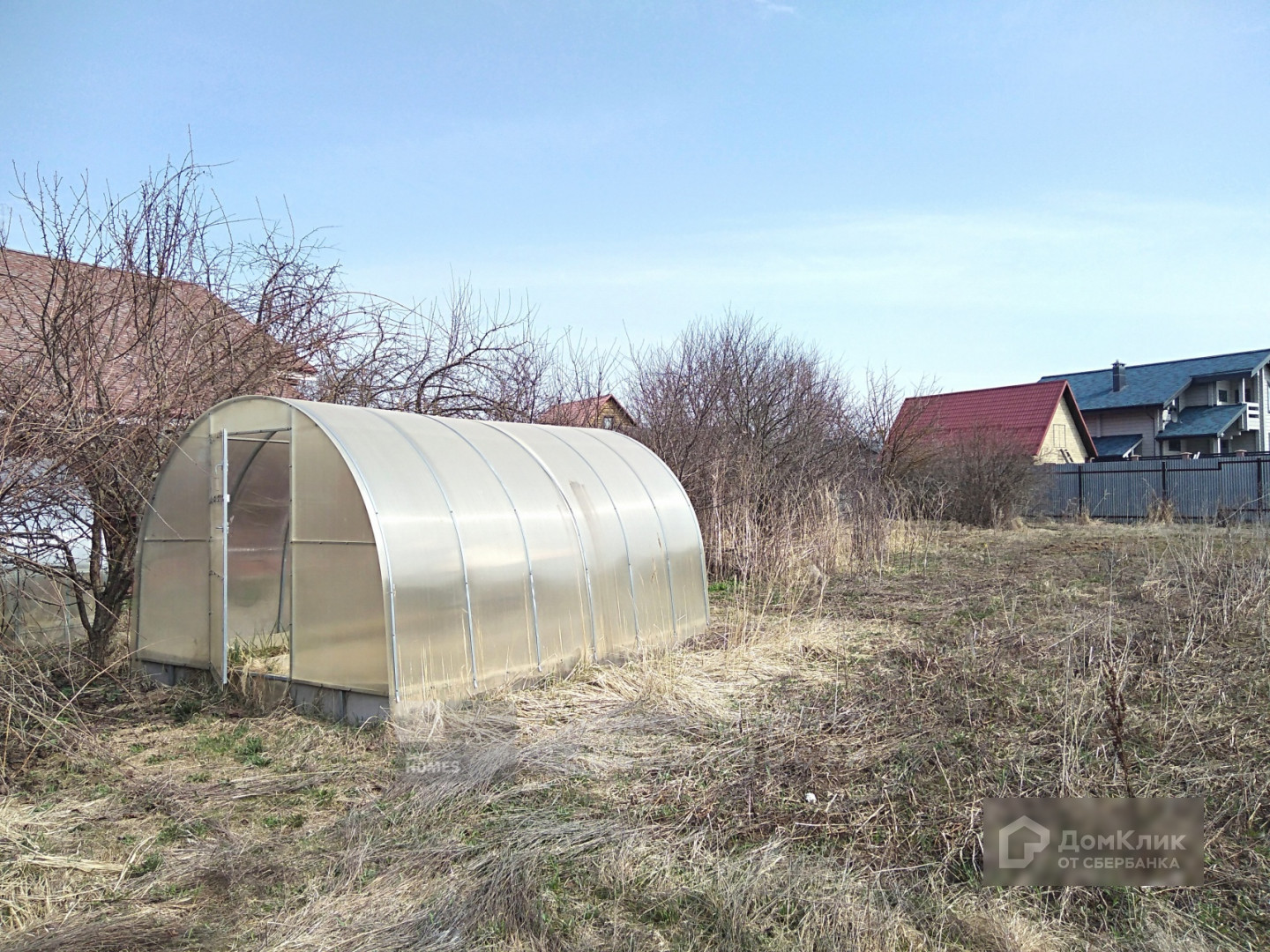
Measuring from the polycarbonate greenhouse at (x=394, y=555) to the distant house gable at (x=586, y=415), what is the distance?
4.91 m

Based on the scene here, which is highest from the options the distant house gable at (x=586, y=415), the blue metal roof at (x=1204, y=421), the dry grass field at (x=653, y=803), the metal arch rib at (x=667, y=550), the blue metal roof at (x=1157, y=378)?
the blue metal roof at (x=1157, y=378)

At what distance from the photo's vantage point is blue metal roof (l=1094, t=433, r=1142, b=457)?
36719 mm

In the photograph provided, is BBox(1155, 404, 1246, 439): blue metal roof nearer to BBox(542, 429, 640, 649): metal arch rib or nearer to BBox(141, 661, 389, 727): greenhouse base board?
BBox(542, 429, 640, 649): metal arch rib

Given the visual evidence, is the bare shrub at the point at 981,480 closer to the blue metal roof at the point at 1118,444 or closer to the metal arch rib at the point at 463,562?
the blue metal roof at the point at 1118,444

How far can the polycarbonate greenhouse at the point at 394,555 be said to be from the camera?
6523 mm

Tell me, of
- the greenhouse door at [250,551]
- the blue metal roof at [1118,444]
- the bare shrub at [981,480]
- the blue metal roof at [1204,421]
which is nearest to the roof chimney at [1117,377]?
the blue metal roof at [1118,444]

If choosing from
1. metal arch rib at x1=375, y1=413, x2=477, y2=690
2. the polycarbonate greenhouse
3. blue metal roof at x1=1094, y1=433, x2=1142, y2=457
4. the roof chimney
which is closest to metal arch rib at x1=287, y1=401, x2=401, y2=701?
the polycarbonate greenhouse

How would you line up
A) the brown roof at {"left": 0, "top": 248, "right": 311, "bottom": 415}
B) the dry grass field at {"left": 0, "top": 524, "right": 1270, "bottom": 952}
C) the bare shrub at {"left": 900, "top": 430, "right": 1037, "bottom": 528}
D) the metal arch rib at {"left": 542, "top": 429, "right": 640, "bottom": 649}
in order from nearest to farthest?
the dry grass field at {"left": 0, "top": 524, "right": 1270, "bottom": 952}, the brown roof at {"left": 0, "top": 248, "right": 311, "bottom": 415}, the metal arch rib at {"left": 542, "top": 429, "right": 640, "bottom": 649}, the bare shrub at {"left": 900, "top": 430, "right": 1037, "bottom": 528}

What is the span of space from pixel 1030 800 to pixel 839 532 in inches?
413

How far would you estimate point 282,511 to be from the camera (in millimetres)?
8805

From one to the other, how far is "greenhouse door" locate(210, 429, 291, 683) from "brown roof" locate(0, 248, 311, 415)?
903mm

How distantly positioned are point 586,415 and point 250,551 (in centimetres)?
840

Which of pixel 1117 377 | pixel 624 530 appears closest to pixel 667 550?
pixel 624 530

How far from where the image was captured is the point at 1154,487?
24.0 m
